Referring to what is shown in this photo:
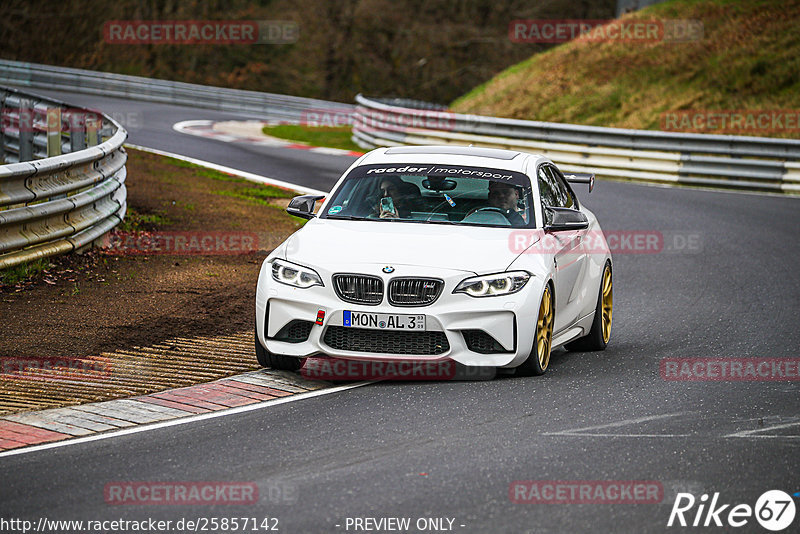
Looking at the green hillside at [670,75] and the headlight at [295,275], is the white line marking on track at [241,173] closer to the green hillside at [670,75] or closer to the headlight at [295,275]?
the headlight at [295,275]

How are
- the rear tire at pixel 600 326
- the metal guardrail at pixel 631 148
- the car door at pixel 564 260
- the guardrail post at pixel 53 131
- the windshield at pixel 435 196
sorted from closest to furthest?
the car door at pixel 564 260 < the windshield at pixel 435 196 < the rear tire at pixel 600 326 < the guardrail post at pixel 53 131 < the metal guardrail at pixel 631 148

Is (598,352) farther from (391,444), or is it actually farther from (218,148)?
(218,148)

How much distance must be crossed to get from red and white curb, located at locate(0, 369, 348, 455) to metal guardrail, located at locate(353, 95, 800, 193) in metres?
17.4

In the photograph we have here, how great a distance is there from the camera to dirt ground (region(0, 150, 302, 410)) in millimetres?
9469

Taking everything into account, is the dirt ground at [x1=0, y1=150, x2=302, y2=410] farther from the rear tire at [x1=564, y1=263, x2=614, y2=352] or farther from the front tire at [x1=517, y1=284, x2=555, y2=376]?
the rear tire at [x1=564, y1=263, x2=614, y2=352]

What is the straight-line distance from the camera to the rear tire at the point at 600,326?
983 centimetres

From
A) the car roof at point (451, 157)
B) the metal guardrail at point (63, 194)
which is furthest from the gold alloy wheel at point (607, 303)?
the metal guardrail at point (63, 194)

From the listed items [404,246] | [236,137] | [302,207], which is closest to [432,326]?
[404,246]

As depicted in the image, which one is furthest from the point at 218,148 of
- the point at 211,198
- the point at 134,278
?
the point at 134,278

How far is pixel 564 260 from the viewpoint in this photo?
898cm

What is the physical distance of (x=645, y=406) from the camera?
25.3 feet

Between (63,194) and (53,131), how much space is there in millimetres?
3207

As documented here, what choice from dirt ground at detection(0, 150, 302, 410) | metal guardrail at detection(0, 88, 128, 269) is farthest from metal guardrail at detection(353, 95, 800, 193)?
metal guardrail at detection(0, 88, 128, 269)

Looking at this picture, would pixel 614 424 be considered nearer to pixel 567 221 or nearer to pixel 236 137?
pixel 567 221
